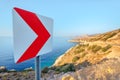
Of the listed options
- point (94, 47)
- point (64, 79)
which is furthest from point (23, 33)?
point (94, 47)

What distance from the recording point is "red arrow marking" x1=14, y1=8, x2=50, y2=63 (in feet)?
11.7

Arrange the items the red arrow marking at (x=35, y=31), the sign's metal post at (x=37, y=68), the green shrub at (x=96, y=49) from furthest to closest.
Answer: the green shrub at (x=96, y=49)
the sign's metal post at (x=37, y=68)
the red arrow marking at (x=35, y=31)

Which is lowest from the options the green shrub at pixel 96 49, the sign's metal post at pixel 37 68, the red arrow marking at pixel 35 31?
the sign's metal post at pixel 37 68

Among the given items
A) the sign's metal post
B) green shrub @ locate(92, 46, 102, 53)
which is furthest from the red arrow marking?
green shrub @ locate(92, 46, 102, 53)

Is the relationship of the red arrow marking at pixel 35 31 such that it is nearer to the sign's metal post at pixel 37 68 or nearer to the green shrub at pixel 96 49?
the sign's metal post at pixel 37 68

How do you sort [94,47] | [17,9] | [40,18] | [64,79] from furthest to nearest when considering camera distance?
[94,47], [64,79], [40,18], [17,9]

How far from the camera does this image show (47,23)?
157 inches

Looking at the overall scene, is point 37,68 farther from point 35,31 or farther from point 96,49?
point 96,49

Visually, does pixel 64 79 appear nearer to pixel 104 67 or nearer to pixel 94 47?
pixel 104 67

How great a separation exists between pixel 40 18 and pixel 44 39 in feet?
0.92

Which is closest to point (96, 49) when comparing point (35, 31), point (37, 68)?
point (37, 68)

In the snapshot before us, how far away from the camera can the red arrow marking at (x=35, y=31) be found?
358 cm

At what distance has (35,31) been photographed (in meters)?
3.74

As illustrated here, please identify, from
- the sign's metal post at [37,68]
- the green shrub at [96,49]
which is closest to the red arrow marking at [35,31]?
the sign's metal post at [37,68]
